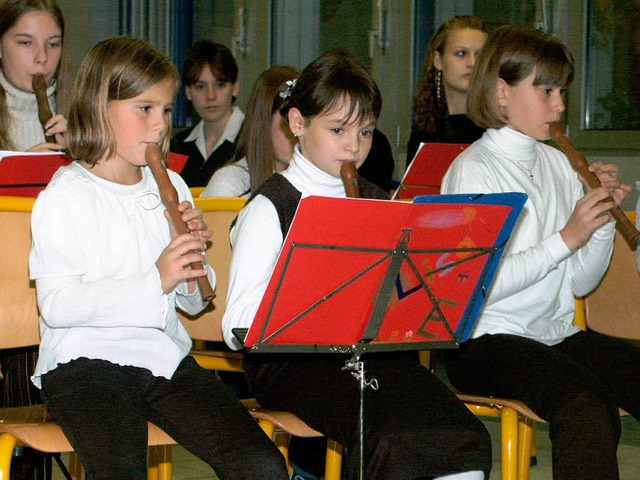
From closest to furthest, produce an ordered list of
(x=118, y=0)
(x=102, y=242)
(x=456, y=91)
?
(x=102, y=242)
(x=456, y=91)
(x=118, y=0)

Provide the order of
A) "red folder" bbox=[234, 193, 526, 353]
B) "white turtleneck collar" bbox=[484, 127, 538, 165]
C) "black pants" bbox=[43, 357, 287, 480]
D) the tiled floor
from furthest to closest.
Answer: the tiled floor
"white turtleneck collar" bbox=[484, 127, 538, 165]
"black pants" bbox=[43, 357, 287, 480]
"red folder" bbox=[234, 193, 526, 353]

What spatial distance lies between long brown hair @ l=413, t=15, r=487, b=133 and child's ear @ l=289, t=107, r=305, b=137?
4.28 ft

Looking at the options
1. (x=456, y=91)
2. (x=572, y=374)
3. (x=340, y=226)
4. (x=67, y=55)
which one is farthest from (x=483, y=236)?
(x=456, y=91)

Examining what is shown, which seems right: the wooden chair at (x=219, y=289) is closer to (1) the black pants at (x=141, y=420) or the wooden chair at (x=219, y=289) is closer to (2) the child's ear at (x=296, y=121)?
(2) the child's ear at (x=296, y=121)

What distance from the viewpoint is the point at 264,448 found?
5.82 ft

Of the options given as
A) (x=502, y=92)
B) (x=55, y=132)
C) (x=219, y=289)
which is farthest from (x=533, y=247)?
(x=55, y=132)

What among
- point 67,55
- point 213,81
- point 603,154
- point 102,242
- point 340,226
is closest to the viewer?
point 340,226

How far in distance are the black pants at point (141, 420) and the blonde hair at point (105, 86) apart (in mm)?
386

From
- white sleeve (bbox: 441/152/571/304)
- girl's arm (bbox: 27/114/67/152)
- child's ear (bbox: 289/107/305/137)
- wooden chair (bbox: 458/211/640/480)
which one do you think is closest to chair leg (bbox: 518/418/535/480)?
wooden chair (bbox: 458/211/640/480)

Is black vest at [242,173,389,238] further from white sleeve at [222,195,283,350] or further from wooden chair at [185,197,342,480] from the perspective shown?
wooden chair at [185,197,342,480]

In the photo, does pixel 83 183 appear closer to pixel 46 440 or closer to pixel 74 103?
pixel 74 103

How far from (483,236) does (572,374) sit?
1.47 feet

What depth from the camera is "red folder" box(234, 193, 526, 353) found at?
160 cm

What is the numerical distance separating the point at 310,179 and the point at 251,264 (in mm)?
234
